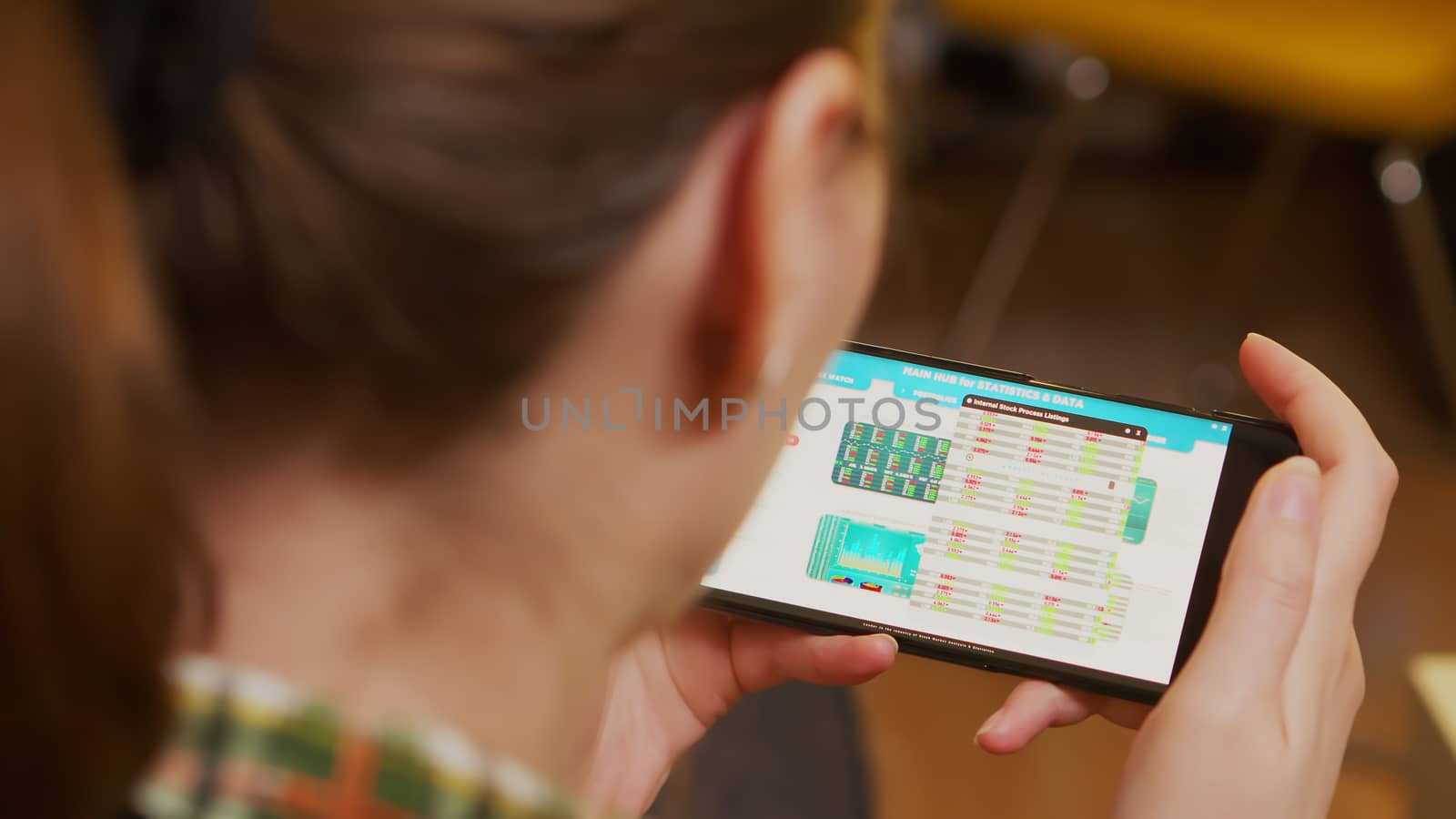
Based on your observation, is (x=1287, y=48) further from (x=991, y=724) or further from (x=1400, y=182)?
(x=991, y=724)

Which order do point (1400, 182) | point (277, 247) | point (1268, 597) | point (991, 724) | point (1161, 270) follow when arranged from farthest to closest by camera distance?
point (1161, 270)
point (1400, 182)
point (991, 724)
point (1268, 597)
point (277, 247)

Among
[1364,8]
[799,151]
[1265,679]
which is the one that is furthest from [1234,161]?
[799,151]

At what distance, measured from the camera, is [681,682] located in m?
0.71

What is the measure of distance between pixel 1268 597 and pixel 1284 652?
30 millimetres

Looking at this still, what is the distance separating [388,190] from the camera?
0.29 metres

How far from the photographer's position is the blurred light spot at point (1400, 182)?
1.52 m

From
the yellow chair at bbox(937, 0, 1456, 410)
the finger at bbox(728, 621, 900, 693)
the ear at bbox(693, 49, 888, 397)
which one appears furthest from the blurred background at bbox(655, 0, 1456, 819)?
the ear at bbox(693, 49, 888, 397)

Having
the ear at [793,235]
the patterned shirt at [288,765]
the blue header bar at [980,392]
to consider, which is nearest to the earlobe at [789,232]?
the ear at [793,235]

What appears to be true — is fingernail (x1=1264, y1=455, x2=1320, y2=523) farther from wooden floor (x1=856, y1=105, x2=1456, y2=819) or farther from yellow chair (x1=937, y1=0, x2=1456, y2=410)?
yellow chair (x1=937, y1=0, x2=1456, y2=410)

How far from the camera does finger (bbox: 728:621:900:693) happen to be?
0.65 metres

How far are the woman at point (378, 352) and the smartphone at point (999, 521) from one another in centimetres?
24

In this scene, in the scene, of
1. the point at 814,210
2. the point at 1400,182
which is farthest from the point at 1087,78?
the point at 814,210

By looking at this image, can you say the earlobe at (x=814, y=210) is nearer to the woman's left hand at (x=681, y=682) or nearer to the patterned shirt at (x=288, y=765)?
the patterned shirt at (x=288, y=765)

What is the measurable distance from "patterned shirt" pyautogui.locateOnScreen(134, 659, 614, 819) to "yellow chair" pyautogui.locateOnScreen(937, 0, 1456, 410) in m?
1.19
